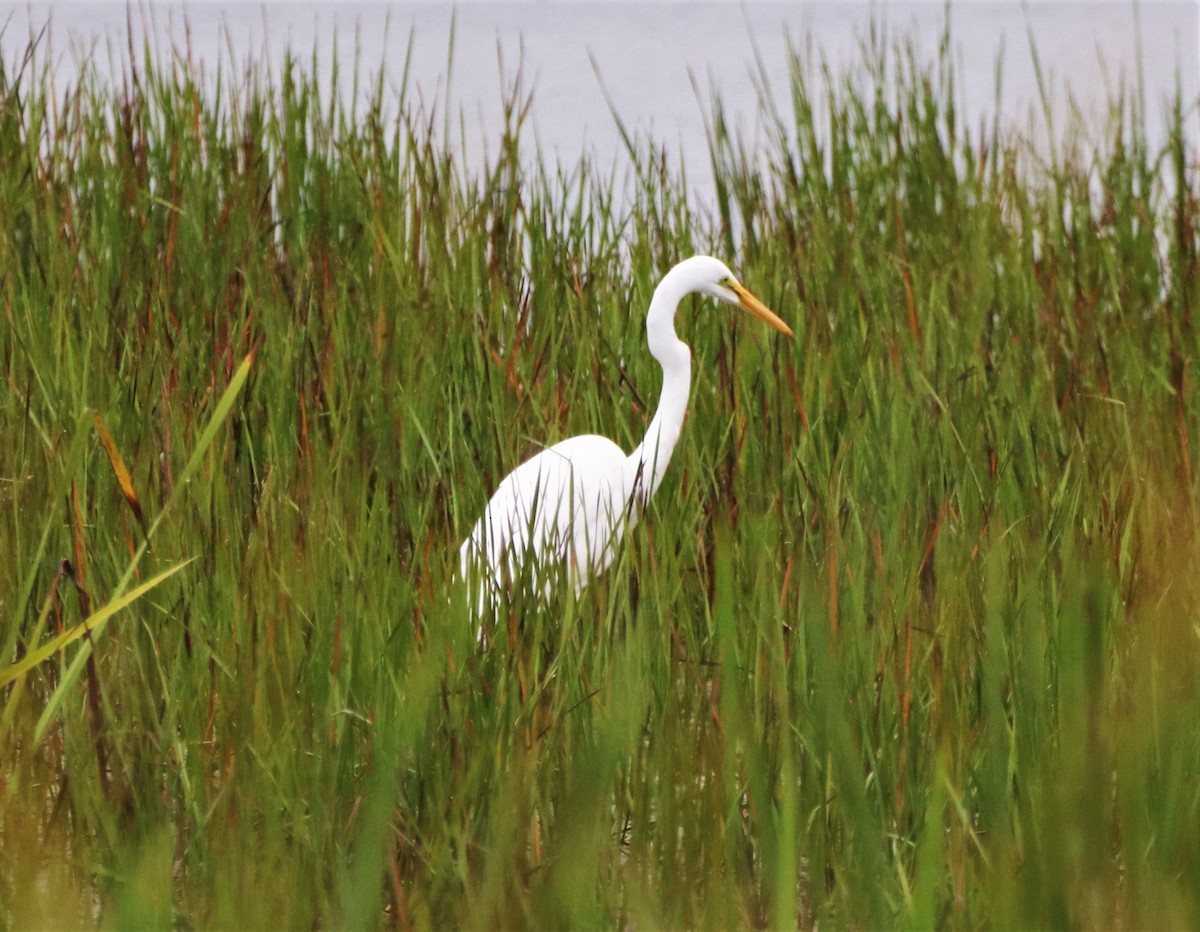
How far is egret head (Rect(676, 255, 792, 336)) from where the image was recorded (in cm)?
304

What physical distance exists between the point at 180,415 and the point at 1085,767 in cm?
184

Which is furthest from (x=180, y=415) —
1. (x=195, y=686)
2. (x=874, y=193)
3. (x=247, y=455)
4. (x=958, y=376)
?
(x=874, y=193)

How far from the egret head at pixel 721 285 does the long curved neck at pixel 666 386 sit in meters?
0.05

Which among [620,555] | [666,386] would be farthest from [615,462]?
[620,555]

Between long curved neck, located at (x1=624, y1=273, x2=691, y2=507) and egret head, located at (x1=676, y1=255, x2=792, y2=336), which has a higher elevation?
egret head, located at (x1=676, y1=255, x2=792, y2=336)

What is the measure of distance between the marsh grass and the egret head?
78mm

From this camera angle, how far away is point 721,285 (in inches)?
123

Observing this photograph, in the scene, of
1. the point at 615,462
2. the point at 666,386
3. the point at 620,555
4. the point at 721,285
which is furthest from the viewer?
the point at 721,285

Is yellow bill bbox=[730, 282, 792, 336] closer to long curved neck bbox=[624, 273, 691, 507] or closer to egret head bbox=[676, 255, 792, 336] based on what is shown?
egret head bbox=[676, 255, 792, 336]

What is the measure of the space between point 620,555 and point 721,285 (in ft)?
3.18

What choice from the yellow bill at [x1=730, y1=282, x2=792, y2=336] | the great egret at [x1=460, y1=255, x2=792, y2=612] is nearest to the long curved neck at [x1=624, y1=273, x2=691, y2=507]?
the great egret at [x1=460, y1=255, x2=792, y2=612]

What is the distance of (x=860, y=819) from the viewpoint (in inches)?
42.4

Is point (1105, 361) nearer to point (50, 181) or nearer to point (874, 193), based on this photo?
point (874, 193)

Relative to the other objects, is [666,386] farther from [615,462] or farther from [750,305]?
[750,305]
